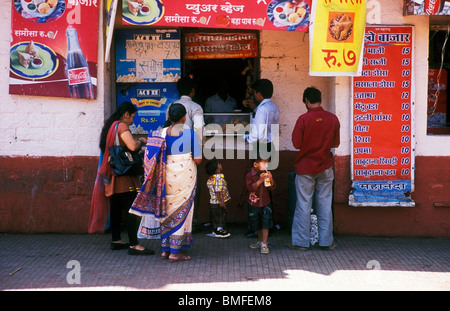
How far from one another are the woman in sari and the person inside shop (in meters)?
1.92

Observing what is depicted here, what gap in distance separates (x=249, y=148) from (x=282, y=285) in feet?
8.21

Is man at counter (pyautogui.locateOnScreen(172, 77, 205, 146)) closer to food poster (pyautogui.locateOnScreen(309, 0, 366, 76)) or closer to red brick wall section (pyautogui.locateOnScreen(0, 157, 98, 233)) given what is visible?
red brick wall section (pyautogui.locateOnScreen(0, 157, 98, 233))

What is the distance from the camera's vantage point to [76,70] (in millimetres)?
7363

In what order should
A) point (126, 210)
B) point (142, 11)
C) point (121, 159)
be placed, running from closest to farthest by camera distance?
point (121, 159) < point (126, 210) < point (142, 11)

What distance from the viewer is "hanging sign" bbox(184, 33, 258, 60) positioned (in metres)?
8.14

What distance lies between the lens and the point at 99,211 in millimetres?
6879

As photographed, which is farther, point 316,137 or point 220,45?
point 220,45

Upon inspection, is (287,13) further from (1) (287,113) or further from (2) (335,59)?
(1) (287,113)

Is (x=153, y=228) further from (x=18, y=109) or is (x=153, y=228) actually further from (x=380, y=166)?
(x=380, y=166)

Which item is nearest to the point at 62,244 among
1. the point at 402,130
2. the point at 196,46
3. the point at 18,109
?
the point at 18,109

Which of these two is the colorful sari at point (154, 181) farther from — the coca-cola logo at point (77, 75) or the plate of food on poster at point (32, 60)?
the plate of food on poster at point (32, 60)

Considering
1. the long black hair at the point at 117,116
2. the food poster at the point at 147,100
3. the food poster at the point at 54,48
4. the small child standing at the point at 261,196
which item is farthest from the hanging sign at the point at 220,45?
the small child standing at the point at 261,196

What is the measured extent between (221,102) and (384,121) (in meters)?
2.31

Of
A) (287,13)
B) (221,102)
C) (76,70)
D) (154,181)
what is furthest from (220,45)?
(154,181)
